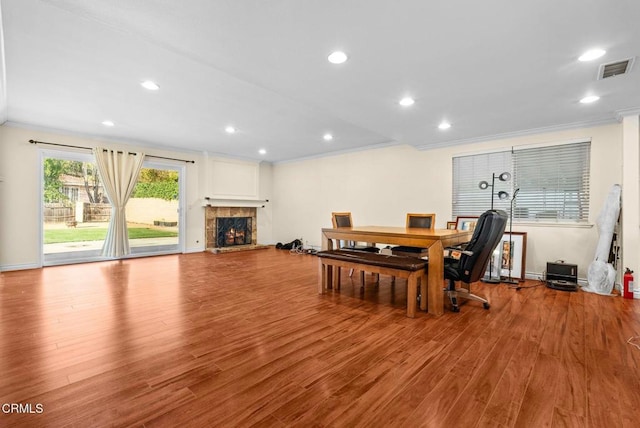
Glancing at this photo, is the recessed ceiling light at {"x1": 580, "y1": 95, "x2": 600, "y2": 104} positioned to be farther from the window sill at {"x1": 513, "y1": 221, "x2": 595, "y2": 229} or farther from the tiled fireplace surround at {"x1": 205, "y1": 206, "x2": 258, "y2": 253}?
the tiled fireplace surround at {"x1": 205, "y1": 206, "x2": 258, "y2": 253}

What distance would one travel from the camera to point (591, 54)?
233cm

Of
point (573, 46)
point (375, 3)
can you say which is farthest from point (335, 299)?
point (573, 46)

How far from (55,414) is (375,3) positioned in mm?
2854

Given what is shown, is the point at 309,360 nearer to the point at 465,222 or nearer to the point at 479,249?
the point at 479,249

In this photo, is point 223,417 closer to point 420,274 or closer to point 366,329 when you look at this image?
point 366,329

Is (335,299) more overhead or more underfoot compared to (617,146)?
more underfoot

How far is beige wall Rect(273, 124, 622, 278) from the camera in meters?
4.02

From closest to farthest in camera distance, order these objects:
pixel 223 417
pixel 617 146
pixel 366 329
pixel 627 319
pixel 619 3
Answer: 1. pixel 223 417
2. pixel 619 3
3. pixel 366 329
4. pixel 627 319
5. pixel 617 146

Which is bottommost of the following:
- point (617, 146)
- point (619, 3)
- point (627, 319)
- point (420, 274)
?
point (627, 319)

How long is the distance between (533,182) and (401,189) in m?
2.17

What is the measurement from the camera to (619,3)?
1751 millimetres

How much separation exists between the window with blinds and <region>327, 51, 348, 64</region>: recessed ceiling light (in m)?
3.64

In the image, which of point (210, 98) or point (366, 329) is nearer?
point (366, 329)

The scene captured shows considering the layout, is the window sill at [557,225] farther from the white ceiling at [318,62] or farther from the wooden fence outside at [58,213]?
the wooden fence outside at [58,213]
